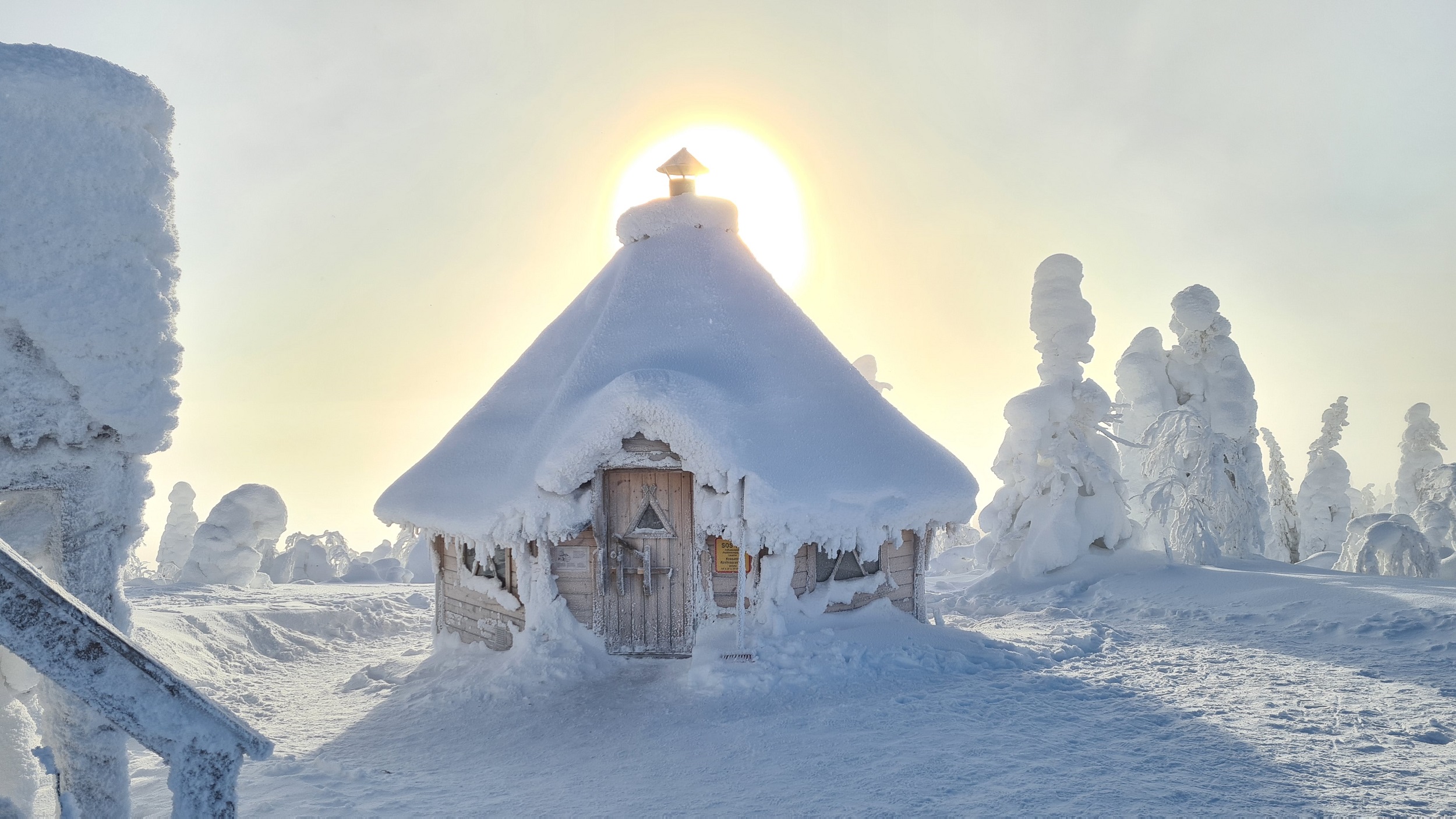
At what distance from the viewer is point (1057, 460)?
17609 mm

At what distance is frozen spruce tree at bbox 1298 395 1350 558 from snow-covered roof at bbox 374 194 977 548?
2698cm

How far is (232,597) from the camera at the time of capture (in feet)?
52.9

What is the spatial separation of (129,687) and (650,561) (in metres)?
7.71

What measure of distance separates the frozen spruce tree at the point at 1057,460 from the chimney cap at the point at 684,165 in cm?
961

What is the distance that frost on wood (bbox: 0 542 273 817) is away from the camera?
2.86 meters

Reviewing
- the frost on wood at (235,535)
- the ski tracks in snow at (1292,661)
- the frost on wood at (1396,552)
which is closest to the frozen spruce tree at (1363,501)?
the frost on wood at (1396,552)

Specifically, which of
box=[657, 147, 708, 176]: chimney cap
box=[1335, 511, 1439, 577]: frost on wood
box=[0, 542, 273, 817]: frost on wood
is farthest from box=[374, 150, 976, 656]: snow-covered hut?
box=[1335, 511, 1439, 577]: frost on wood

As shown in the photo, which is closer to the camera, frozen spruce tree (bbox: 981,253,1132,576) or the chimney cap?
the chimney cap

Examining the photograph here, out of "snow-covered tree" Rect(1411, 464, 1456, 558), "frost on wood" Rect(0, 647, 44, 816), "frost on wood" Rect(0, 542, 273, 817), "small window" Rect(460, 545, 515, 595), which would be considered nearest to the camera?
"frost on wood" Rect(0, 542, 273, 817)

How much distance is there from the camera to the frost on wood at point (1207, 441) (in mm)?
19062

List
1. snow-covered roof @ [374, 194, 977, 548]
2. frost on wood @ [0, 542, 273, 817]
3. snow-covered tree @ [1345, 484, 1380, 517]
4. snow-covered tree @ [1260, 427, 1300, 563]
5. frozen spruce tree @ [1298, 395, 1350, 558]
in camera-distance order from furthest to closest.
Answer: snow-covered tree @ [1345, 484, 1380, 517] → frozen spruce tree @ [1298, 395, 1350, 558] → snow-covered tree @ [1260, 427, 1300, 563] → snow-covered roof @ [374, 194, 977, 548] → frost on wood @ [0, 542, 273, 817]

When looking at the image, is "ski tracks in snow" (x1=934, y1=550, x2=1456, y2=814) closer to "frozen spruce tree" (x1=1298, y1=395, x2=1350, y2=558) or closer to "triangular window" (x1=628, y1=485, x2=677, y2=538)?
"triangular window" (x1=628, y1=485, x2=677, y2=538)

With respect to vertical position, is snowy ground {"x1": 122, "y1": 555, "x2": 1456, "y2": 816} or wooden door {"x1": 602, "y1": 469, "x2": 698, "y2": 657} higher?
wooden door {"x1": 602, "y1": 469, "x2": 698, "y2": 657}

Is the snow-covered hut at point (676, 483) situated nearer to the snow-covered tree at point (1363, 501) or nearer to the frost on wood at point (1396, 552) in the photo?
the frost on wood at point (1396, 552)
